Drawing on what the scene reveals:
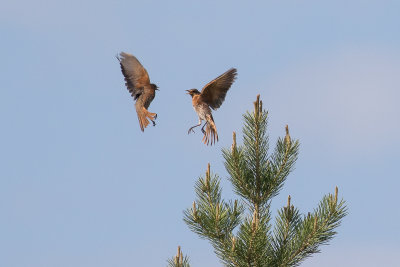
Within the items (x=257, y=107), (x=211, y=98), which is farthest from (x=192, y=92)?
(x=257, y=107)

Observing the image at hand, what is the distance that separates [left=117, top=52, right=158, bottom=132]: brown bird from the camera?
32.4 ft

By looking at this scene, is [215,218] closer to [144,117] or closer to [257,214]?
[257,214]

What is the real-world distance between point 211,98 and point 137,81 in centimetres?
154

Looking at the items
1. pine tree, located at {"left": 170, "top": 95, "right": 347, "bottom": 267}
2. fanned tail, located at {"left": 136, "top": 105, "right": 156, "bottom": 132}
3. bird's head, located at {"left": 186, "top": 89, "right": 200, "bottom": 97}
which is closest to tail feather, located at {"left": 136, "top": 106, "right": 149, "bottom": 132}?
fanned tail, located at {"left": 136, "top": 105, "right": 156, "bottom": 132}

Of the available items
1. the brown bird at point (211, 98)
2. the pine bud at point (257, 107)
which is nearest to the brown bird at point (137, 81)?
the brown bird at point (211, 98)

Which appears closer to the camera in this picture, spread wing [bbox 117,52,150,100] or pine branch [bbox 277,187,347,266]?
pine branch [bbox 277,187,347,266]

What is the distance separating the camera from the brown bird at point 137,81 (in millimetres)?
9866

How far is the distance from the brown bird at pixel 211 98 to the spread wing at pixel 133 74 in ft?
3.90

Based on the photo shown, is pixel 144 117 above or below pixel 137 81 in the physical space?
below

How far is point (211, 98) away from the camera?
895 centimetres

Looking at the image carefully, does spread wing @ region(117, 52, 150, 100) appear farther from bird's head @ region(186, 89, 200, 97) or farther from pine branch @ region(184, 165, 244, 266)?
pine branch @ region(184, 165, 244, 266)

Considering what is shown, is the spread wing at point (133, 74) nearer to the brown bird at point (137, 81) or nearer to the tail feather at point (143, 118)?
the brown bird at point (137, 81)

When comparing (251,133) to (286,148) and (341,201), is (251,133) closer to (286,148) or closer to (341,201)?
(286,148)

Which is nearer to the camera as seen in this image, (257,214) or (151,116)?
(257,214)
